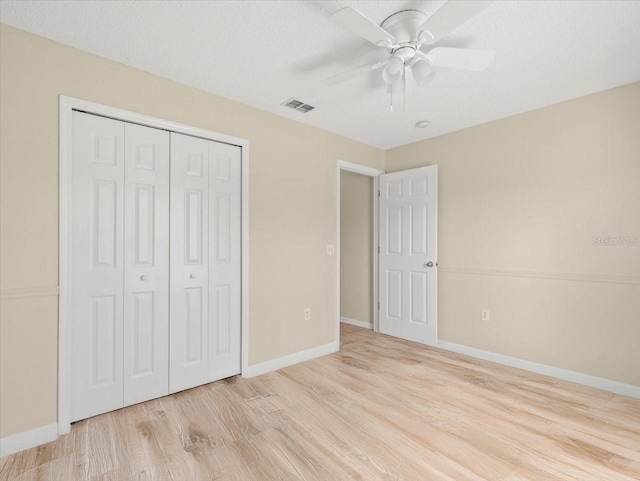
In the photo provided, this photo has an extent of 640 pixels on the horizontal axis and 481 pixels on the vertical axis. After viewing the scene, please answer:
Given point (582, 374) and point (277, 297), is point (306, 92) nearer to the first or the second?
point (277, 297)

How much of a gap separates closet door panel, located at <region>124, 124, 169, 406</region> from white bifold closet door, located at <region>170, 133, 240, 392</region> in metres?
0.07

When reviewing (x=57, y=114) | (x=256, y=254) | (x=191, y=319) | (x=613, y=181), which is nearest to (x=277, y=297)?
(x=256, y=254)

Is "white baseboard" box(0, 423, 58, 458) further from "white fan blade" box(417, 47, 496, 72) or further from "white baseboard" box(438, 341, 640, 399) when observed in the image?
"white baseboard" box(438, 341, 640, 399)

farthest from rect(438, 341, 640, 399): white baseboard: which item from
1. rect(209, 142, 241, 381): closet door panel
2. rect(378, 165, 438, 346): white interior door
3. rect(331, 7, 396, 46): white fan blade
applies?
rect(331, 7, 396, 46): white fan blade

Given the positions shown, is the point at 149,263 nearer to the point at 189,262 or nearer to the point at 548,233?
the point at 189,262

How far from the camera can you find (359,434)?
6.84 ft

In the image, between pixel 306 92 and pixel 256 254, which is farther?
pixel 256 254

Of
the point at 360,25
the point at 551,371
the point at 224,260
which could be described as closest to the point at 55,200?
the point at 224,260

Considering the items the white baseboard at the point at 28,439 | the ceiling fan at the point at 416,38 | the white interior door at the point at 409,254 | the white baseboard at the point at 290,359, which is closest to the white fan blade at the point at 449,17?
the ceiling fan at the point at 416,38

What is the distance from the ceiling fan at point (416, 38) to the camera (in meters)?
1.48

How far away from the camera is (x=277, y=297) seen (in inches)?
126

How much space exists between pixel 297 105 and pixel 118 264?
2.02m

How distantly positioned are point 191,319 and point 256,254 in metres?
0.79

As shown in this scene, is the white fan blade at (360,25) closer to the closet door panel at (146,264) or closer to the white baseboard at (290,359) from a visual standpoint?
the closet door panel at (146,264)
